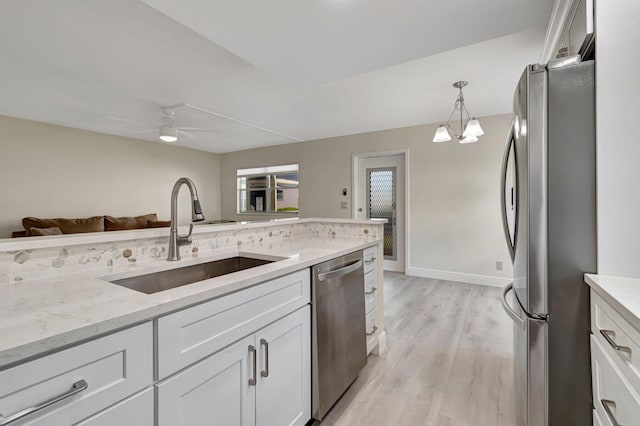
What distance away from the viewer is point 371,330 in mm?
1973

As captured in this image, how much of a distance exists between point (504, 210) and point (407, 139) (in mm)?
3218

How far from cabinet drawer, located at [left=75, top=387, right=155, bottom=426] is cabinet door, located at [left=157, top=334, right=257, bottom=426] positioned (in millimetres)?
24

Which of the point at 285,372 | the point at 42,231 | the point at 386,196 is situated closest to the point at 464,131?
the point at 386,196

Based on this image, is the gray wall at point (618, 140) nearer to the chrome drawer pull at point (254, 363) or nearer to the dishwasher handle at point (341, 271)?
the dishwasher handle at point (341, 271)

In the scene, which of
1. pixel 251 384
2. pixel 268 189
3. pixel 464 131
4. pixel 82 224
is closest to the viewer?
pixel 251 384

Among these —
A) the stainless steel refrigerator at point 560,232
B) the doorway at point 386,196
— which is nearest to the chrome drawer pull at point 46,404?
the stainless steel refrigerator at point 560,232

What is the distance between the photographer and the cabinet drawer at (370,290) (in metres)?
1.91

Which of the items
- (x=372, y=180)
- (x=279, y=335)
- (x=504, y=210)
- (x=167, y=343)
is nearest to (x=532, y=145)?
(x=504, y=210)

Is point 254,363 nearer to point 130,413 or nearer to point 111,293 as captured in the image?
point 130,413

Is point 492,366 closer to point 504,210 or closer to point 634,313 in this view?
point 504,210

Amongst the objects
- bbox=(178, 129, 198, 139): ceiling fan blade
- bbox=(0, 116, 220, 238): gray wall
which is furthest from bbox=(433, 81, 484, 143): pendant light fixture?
bbox=(0, 116, 220, 238): gray wall

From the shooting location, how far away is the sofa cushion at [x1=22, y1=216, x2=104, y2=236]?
12.9 feet

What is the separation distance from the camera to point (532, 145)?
110 centimetres

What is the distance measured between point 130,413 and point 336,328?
0.98 meters
